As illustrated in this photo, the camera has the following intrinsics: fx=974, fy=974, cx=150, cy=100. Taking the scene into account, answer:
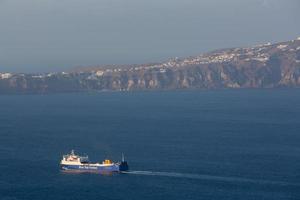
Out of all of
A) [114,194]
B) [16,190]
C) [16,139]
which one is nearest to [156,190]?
[114,194]

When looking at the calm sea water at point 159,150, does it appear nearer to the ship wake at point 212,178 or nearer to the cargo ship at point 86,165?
the ship wake at point 212,178

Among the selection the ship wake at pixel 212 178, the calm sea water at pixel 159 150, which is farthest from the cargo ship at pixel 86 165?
the ship wake at pixel 212 178

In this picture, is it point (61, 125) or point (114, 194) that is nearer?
point (114, 194)

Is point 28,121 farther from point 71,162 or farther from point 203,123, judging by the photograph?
point 71,162

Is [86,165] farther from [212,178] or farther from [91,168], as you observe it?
[212,178]

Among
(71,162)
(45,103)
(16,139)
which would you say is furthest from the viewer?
(45,103)
